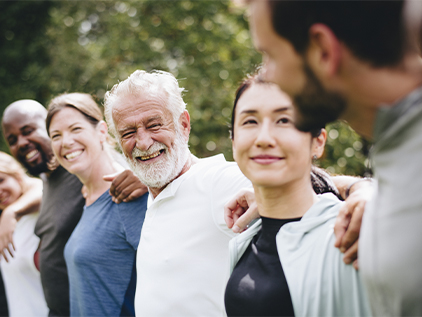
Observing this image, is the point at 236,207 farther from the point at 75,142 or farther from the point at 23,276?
the point at 23,276

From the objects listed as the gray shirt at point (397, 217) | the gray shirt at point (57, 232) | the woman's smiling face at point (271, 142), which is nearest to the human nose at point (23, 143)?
the gray shirt at point (57, 232)

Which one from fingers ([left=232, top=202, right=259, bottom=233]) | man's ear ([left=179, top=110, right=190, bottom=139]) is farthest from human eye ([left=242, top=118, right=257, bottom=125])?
man's ear ([left=179, top=110, right=190, bottom=139])

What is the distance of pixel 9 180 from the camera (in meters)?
3.79

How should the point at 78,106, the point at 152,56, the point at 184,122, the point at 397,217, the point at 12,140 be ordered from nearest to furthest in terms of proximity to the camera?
the point at 397,217 → the point at 184,122 → the point at 78,106 → the point at 12,140 → the point at 152,56

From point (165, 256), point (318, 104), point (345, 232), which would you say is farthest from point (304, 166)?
point (165, 256)

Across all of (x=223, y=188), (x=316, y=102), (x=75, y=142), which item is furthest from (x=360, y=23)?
(x=75, y=142)

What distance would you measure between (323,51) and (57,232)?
276cm

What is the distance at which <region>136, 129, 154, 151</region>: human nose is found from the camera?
2301 mm

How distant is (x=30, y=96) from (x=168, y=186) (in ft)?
30.5

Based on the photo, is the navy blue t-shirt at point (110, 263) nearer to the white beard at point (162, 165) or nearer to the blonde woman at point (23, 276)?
the white beard at point (162, 165)

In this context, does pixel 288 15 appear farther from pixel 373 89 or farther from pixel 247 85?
pixel 247 85

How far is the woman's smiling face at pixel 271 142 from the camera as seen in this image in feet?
4.83

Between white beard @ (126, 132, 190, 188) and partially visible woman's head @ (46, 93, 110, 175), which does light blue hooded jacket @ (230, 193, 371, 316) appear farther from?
partially visible woman's head @ (46, 93, 110, 175)

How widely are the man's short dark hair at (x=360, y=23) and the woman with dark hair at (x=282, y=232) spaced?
49 cm
